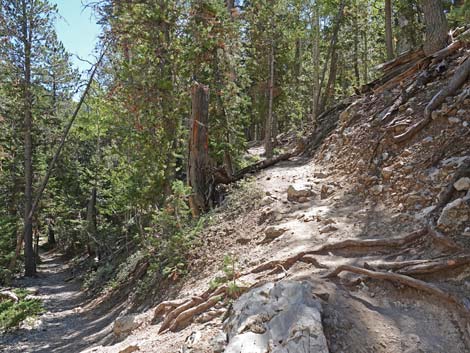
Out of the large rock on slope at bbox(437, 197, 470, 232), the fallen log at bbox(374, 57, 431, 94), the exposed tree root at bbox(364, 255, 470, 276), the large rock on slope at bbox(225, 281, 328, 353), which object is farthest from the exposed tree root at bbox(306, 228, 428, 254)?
the fallen log at bbox(374, 57, 431, 94)

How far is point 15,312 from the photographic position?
34.9 ft

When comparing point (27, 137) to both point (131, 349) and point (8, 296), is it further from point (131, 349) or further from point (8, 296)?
point (131, 349)

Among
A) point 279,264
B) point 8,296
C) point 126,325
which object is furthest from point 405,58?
point 8,296

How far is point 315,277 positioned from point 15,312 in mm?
9713

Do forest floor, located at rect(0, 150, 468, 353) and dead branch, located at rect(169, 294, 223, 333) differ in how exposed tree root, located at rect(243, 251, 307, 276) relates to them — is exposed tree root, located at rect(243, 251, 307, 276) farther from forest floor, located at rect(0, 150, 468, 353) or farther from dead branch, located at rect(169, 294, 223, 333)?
dead branch, located at rect(169, 294, 223, 333)

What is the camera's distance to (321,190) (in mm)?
7246

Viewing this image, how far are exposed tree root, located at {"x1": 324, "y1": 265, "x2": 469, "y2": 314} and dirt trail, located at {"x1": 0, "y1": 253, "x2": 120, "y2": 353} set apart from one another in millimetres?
A: 5912

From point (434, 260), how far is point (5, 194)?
71.9 ft

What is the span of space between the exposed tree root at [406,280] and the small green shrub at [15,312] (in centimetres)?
958

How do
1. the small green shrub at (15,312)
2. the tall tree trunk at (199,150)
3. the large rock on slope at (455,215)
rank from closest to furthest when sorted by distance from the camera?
the large rock on slope at (455,215) → the tall tree trunk at (199,150) → the small green shrub at (15,312)

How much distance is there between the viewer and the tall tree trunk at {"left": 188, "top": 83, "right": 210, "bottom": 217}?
959 cm

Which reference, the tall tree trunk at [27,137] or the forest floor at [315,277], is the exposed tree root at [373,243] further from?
the tall tree trunk at [27,137]

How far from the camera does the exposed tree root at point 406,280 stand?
3.42 m

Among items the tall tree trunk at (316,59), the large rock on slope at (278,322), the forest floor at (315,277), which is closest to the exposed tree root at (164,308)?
the forest floor at (315,277)
